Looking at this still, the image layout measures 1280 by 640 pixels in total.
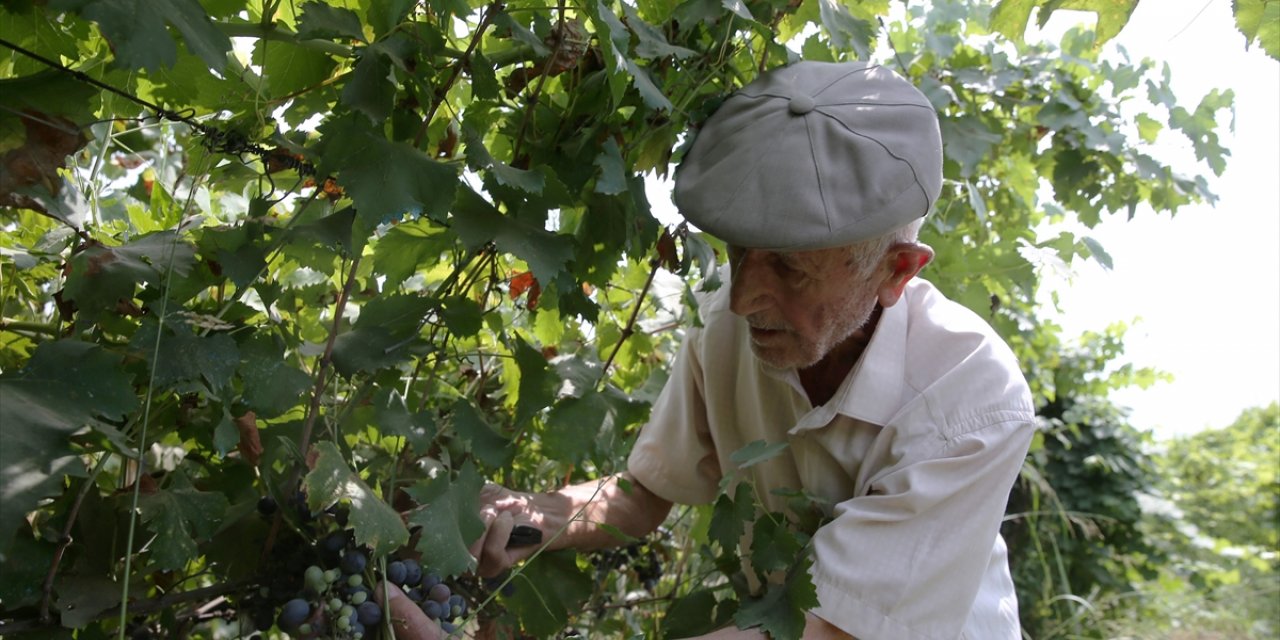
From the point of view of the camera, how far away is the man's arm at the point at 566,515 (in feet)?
6.09

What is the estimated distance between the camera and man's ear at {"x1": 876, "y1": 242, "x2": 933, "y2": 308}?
1.86 metres

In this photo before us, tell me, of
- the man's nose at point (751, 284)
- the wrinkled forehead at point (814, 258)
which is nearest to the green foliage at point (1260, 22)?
the wrinkled forehead at point (814, 258)

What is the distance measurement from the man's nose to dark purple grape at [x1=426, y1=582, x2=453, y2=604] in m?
0.66

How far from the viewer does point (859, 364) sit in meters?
1.90

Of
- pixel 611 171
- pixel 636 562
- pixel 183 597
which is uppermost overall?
pixel 611 171

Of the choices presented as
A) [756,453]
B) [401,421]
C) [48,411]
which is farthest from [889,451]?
[48,411]

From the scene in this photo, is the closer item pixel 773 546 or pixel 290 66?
pixel 290 66

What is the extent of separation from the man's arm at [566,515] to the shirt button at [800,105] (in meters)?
0.70

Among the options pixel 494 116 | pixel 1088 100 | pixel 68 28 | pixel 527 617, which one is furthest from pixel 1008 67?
pixel 68 28

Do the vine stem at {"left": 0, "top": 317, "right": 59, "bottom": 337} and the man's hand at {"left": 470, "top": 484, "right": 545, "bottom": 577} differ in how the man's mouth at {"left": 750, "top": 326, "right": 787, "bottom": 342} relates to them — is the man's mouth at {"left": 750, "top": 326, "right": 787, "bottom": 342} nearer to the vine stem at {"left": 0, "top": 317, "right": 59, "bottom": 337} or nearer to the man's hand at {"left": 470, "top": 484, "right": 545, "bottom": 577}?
the man's hand at {"left": 470, "top": 484, "right": 545, "bottom": 577}

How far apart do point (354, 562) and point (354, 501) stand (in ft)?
0.38

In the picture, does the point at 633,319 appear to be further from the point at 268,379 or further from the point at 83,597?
the point at 83,597

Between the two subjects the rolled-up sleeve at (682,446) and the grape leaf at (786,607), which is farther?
the rolled-up sleeve at (682,446)

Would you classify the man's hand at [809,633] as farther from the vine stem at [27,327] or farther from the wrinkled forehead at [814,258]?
the vine stem at [27,327]
